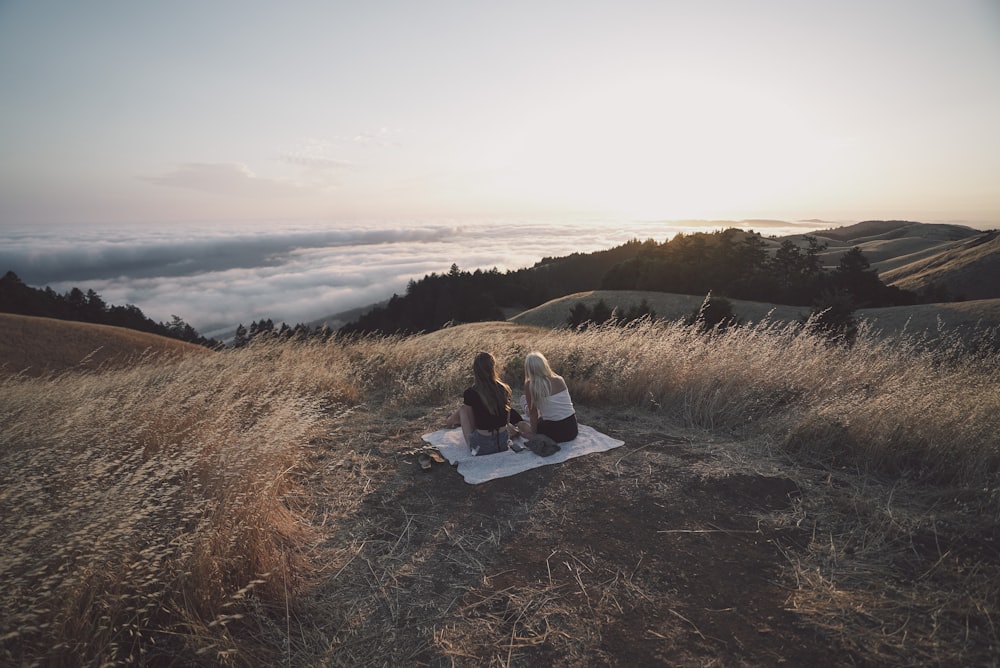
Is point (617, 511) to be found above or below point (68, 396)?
below

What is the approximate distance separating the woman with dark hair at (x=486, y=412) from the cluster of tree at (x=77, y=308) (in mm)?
29241

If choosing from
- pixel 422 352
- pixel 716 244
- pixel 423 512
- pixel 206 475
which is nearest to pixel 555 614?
pixel 423 512

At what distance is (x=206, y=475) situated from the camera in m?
3.32

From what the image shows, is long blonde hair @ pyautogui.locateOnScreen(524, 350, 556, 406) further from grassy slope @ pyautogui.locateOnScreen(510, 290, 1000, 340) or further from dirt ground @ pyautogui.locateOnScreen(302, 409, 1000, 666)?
grassy slope @ pyautogui.locateOnScreen(510, 290, 1000, 340)

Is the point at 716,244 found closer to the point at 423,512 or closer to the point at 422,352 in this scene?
the point at 422,352

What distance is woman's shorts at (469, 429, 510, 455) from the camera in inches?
189

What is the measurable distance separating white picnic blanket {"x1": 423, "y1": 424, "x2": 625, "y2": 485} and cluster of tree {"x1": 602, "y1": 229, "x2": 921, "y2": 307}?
36.7m

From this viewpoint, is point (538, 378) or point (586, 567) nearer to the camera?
point (586, 567)

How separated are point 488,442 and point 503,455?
215 mm

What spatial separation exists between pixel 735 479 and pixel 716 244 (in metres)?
59.7

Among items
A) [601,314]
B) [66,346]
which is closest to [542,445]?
[66,346]

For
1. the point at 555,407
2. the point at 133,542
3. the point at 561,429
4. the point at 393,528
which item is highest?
the point at 133,542

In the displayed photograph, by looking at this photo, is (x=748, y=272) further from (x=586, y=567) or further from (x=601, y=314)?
(x=586, y=567)

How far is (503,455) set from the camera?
15.9 feet
